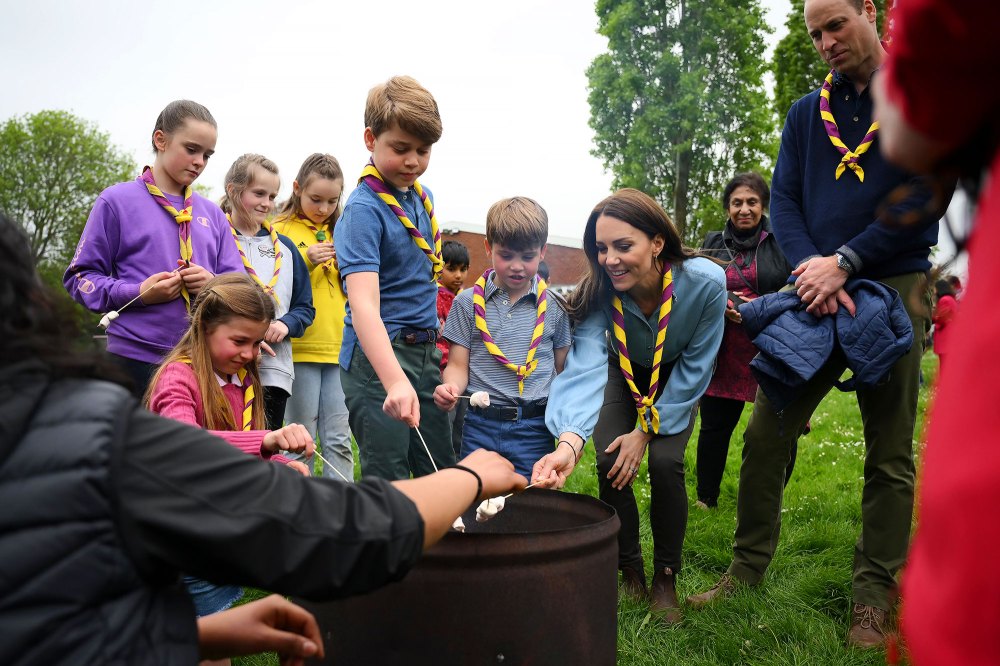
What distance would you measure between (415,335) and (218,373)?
0.76 m

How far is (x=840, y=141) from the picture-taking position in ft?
10.7

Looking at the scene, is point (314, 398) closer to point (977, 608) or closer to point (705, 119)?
point (977, 608)

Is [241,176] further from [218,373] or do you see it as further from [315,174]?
[218,373]

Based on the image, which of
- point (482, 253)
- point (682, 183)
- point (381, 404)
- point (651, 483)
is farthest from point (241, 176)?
point (482, 253)

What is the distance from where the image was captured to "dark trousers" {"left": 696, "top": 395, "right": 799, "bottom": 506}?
16.1 feet

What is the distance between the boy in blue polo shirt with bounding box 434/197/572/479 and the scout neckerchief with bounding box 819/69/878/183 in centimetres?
126

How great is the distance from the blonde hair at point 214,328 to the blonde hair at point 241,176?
1.67 m

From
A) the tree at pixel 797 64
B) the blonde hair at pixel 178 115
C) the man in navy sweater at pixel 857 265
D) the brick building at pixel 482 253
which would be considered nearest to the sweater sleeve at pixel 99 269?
the blonde hair at pixel 178 115

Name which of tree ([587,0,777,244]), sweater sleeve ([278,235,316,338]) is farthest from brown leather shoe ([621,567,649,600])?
tree ([587,0,777,244])

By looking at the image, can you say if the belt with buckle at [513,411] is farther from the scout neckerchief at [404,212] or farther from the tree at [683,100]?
the tree at [683,100]

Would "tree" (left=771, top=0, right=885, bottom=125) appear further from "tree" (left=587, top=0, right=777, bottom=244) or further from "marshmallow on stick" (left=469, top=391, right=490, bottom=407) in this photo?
"marshmallow on stick" (left=469, top=391, right=490, bottom=407)

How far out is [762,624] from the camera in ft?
10.6

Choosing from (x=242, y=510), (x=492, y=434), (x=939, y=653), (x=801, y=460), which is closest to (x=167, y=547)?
(x=242, y=510)

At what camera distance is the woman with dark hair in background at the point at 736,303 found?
15.8ft
